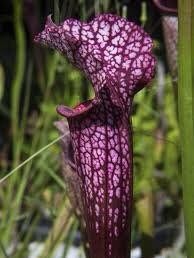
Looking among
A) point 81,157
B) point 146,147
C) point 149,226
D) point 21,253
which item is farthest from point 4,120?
point 81,157

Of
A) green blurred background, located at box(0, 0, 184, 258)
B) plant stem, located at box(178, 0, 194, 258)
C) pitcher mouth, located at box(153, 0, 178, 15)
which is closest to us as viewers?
plant stem, located at box(178, 0, 194, 258)

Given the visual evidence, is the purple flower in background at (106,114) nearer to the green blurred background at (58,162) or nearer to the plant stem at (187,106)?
the plant stem at (187,106)

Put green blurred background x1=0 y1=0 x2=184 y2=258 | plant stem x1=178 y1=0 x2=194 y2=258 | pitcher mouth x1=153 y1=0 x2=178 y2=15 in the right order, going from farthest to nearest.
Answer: green blurred background x1=0 y1=0 x2=184 y2=258
pitcher mouth x1=153 y1=0 x2=178 y2=15
plant stem x1=178 y1=0 x2=194 y2=258

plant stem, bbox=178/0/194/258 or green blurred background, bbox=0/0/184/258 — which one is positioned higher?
plant stem, bbox=178/0/194/258

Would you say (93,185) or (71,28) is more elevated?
(71,28)

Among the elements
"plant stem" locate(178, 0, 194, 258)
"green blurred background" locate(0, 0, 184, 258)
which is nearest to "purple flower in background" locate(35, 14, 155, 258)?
"plant stem" locate(178, 0, 194, 258)

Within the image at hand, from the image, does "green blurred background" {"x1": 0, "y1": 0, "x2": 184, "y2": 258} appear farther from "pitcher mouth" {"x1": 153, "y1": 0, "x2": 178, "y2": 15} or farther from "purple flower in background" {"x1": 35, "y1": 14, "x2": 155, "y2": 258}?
"purple flower in background" {"x1": 35, "y1": 14, "x2": 155, "y2": 258}

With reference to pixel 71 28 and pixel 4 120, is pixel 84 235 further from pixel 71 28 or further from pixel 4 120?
pixel 4 120
